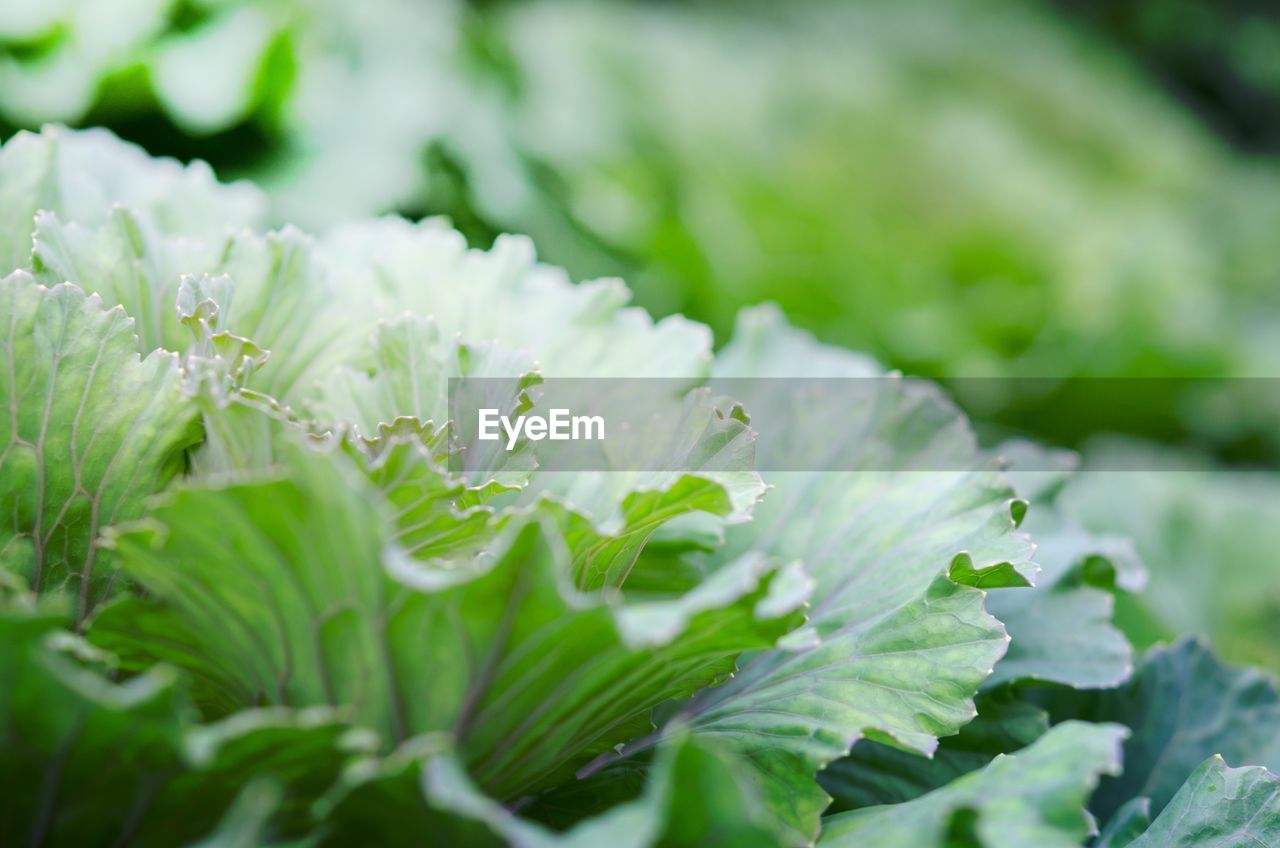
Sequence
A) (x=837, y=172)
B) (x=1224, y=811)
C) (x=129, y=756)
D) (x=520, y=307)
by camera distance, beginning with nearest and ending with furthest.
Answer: (x=129, y=756) < (x=1224, y=811) < (x=520, y=307) < (x=837, y=172)

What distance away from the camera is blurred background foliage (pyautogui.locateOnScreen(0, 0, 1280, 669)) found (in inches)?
49.0

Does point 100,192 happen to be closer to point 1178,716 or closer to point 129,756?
point 129,756

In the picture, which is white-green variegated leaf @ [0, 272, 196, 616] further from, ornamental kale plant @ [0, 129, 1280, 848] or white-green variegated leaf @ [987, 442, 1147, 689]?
white-green variegated leaf @ [987, 442, 1147, 689]

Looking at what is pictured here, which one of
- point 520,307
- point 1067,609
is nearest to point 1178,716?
point 1067,609

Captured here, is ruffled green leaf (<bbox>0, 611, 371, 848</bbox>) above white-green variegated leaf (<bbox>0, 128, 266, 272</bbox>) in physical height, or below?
below

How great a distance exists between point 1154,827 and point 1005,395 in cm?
146

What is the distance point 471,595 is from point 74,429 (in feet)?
0.75

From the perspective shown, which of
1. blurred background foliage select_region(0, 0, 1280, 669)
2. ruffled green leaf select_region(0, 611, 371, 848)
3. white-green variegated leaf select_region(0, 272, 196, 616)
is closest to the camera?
ruffled green leaf select_region(0, 611, 371, 848)

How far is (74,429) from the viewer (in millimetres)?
501

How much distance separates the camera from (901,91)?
130 inches

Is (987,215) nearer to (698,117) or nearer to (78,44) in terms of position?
(698,117)

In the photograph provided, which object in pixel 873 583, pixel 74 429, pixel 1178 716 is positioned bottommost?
pixel 1178 716

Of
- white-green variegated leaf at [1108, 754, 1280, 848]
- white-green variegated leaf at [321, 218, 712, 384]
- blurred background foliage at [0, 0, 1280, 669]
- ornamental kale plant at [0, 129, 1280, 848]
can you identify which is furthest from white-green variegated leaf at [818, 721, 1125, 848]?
blurred background foliage at [0, 0, 1280, 669]

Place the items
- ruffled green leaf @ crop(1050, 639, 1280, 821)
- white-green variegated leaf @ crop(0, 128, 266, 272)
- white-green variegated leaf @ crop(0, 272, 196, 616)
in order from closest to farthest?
1. white-green variegated leaf @ crop(0, 272, 196, 616)
2. white-green variegated leaf @ crop(0, 128, 266, 272)
3. ruffled green leaf @ crop(1050, 639, 1280, 821)
